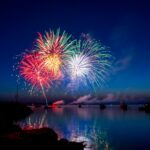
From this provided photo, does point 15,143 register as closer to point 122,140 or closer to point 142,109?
point 122,140

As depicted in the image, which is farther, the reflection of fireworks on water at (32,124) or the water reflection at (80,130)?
the reflection of fireworks on water at (32,124)

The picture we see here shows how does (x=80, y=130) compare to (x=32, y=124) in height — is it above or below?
below

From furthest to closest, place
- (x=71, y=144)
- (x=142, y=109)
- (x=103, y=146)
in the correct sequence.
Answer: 1. (x=142, y=109)
2. (x=103, y=146)
3. (x=71, y=144)

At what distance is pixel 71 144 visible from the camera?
36.9 m

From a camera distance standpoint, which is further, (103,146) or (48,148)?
(103,146)

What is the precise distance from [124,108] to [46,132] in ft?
506

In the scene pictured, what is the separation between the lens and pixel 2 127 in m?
45.0

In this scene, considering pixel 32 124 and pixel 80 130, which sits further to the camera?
pixel 32 124

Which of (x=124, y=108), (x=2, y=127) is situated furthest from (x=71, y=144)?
(x=124, y=108)

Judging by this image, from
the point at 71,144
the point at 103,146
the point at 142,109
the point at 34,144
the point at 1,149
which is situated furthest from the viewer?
the point at 142,109

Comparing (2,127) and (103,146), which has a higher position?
(2,127)

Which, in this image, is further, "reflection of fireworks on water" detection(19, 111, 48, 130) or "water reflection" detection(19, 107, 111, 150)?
"reflection of fireworks on water" detection(19, 111, 48, 130)

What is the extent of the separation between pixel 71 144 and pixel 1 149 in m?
10.6

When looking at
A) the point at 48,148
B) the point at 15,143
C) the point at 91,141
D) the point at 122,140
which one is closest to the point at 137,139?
the point at 122,140
